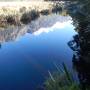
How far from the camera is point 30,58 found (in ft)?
55.9

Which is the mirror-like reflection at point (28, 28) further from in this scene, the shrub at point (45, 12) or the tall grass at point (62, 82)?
the tall grass at point (62, 82)

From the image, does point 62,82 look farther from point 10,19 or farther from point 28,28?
point 10,19

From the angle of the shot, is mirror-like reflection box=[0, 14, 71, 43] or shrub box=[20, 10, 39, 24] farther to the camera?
shrub box=[20, 10, 39, 24]

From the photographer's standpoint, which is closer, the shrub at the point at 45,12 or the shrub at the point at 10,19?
the shrub at the point at 10,19

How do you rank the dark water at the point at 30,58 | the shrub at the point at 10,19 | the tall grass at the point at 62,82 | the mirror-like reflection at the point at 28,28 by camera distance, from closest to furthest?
1. the tall grass at the point at 62,82
2. the dark water at the point at 30,58
3. the mirror-like reflection at the point at 28,28
4. the shrub at the point at 10,19

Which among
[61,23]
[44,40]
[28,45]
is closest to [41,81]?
[28,45]

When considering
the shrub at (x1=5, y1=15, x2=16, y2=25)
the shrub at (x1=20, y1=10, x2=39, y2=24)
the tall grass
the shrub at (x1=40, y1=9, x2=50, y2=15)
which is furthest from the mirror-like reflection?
the tall grass

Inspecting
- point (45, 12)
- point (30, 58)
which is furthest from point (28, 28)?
point (45, 12)

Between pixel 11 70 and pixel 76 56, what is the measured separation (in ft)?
11.5

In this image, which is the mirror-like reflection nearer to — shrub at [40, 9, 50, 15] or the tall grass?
shrub at [40, 9, 50, 15]

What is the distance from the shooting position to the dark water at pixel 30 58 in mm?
13354

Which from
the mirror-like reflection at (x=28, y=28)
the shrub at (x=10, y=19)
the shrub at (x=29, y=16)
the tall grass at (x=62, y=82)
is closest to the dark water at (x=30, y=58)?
the mirror-like reflection at (x=28, y=28)

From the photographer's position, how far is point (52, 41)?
70.3 ft

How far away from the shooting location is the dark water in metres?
13.4
